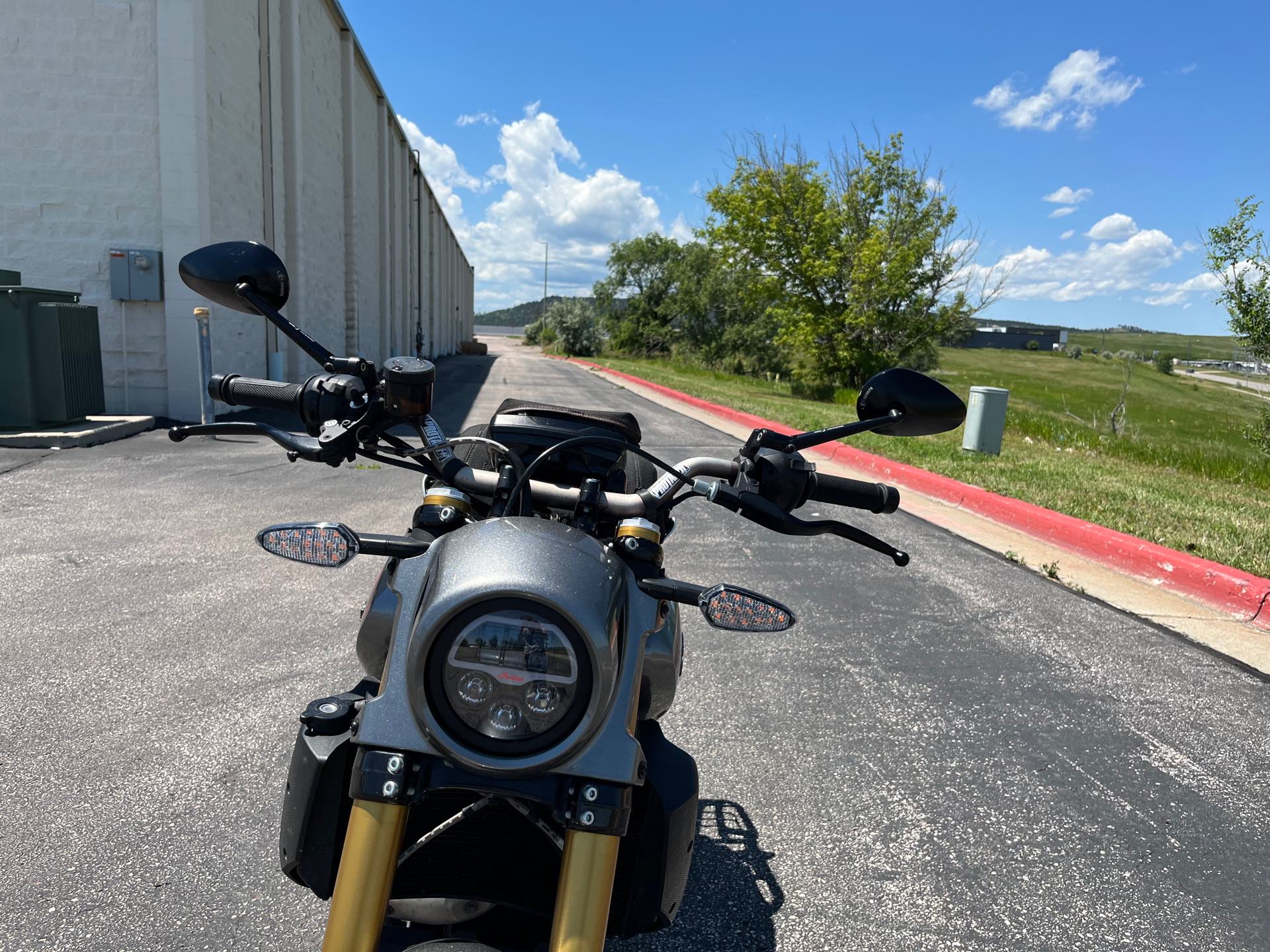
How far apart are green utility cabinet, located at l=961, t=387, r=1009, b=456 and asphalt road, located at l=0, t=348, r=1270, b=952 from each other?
616 centimetres

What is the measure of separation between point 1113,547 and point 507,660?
21.2 ft

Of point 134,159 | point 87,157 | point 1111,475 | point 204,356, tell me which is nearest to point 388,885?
point 1111,475

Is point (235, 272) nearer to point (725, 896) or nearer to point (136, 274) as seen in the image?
point (725, 896)

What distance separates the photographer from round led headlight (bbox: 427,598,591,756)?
136cm

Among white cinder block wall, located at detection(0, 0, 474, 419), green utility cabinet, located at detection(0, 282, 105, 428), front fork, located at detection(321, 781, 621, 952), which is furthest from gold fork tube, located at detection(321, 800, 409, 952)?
green utility cabinet, located at detection(0, 282, 105, 428)

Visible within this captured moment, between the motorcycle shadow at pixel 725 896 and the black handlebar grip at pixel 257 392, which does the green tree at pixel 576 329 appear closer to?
the motorcycle shadow at pixel 725 896

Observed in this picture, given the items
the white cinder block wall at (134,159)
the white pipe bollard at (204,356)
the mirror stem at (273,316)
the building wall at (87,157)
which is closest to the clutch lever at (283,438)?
the mirror stem at (273,316)

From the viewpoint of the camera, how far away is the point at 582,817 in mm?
1407

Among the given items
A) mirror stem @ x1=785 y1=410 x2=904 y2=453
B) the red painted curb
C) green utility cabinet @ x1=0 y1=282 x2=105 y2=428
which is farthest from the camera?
green utility cabinet @ x1=0 y1=282 x2=105 y2=428

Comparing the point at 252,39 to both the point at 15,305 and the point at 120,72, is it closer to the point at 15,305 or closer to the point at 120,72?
the point at 120,72

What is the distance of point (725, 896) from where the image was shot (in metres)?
2.52

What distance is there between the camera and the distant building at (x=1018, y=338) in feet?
473

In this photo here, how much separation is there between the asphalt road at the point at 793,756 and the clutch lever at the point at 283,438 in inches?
50.1

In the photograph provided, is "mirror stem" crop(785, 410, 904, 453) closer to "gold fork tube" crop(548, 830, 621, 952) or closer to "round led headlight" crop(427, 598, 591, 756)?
"round led headlight" crop(427, 598, 591, 756)
